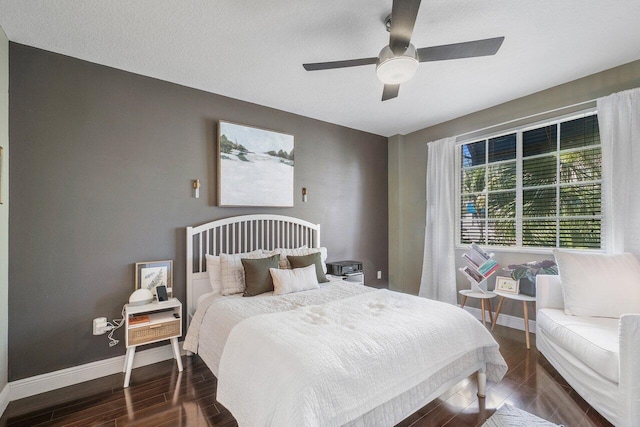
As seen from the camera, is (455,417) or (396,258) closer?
A: (455,417)

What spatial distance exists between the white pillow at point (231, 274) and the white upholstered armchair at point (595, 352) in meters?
2.67

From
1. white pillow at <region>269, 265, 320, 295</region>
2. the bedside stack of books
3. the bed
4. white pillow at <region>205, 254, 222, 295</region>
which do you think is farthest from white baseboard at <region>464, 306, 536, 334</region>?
white pillow at <region>205, 254, 222, 295</region>

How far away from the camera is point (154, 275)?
9.11 feet

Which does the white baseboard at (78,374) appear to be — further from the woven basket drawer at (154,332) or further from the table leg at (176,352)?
the woven basket drawer at (154,332)

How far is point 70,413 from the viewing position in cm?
203

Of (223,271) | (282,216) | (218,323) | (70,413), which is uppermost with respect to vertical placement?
(282,216)

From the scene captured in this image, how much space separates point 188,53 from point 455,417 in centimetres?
340

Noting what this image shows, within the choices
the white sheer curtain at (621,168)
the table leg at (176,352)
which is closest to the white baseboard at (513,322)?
the white sheer curtain at (621,168)

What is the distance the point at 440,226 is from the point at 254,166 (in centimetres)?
265

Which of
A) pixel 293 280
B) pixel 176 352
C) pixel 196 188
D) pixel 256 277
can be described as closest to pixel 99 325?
pixel 176 352

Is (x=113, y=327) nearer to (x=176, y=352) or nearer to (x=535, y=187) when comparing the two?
(x=176, y=352)

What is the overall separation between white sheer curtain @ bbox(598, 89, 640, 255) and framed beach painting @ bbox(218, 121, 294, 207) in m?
3.24

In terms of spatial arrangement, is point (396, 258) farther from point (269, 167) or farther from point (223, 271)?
point (223, 271)

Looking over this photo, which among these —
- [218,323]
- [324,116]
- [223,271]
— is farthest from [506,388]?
[324,116]
